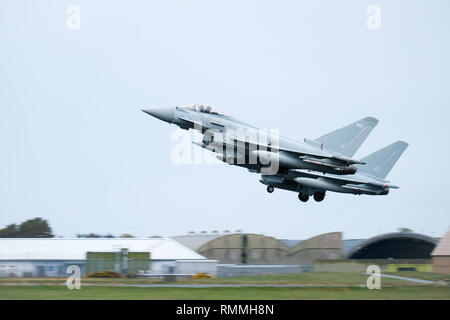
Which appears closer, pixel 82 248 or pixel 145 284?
pixel 145 284

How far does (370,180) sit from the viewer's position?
37125 mm

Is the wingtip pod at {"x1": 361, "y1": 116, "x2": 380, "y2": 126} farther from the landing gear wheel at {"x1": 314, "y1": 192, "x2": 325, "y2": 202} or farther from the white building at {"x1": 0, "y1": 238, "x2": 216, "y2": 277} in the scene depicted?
the white building at {"x1": 0, "y1": 238, "x2": 216, "y2": 277}

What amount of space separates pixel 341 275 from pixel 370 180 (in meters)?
5.40

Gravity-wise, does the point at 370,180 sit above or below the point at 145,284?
above

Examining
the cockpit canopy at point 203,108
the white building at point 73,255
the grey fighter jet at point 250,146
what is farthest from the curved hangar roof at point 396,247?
the cockpit canopy at point 203,108

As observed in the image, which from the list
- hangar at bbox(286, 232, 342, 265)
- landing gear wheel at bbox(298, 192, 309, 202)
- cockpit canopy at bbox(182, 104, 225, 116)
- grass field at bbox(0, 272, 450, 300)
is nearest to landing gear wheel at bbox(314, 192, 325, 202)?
landing gear wheel at bbox(298, 192, 309, 202)

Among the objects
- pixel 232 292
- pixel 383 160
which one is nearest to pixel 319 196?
pixel 383 160

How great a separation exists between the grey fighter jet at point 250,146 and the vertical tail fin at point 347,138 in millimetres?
1558

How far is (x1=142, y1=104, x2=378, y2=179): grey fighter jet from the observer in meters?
32.2

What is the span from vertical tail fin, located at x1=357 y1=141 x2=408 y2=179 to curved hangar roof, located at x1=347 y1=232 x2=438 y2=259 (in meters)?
15.2

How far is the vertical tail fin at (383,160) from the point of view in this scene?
38.5 metres

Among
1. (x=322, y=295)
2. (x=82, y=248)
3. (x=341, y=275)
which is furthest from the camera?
(x=82, y=248)
